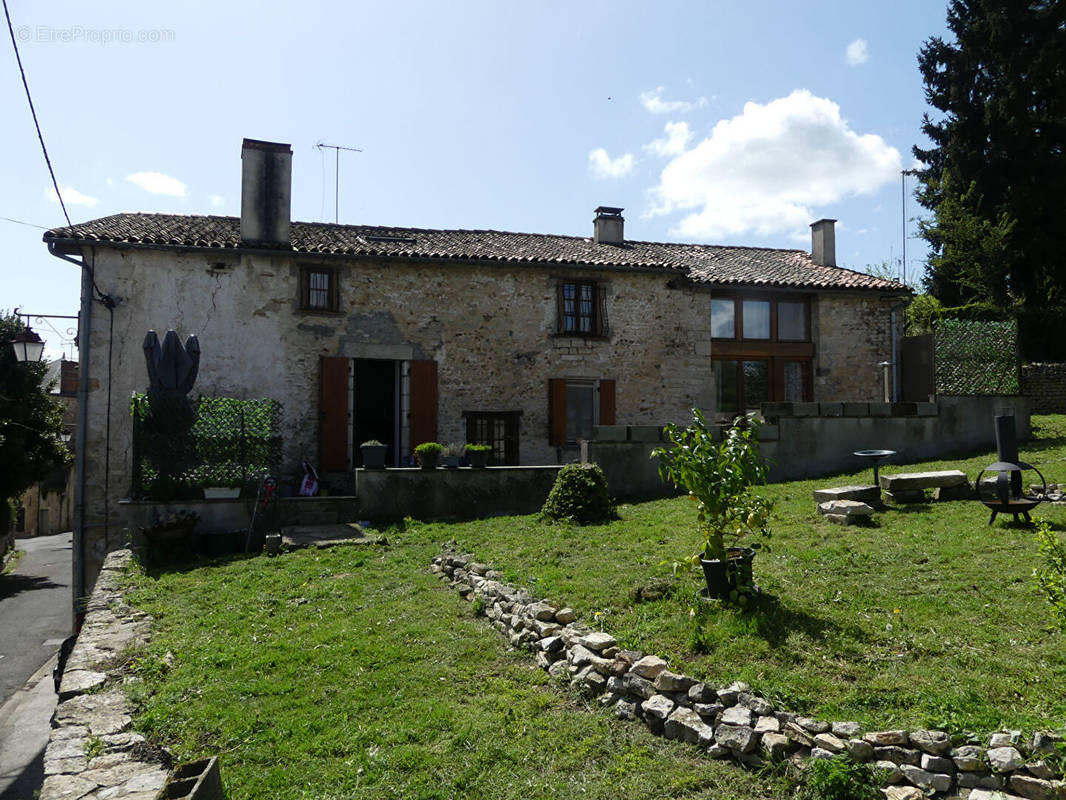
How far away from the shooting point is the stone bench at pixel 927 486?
952 centimetres

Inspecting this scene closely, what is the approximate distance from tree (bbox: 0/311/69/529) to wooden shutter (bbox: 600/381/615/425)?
15.3 m

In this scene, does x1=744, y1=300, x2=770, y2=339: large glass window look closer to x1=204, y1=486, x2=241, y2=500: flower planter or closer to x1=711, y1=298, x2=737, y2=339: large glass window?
x1=711, y1=298, x2=737, y2=339: large glass window

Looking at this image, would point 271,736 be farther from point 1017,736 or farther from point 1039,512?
point 1039,512

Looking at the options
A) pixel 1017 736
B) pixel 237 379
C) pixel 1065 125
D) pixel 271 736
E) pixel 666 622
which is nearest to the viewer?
pixel 1017 736

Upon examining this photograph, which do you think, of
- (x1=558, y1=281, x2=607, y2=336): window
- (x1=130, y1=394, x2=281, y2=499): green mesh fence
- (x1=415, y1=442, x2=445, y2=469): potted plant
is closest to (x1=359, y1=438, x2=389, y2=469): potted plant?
(x1=415, y1=442, x2=445, y2=469): potted plant

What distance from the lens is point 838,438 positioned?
43.6 feet

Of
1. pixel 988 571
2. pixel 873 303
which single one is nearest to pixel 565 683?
pixel 988 571

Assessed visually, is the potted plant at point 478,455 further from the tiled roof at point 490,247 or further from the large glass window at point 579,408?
the tiled roof at point 490,247

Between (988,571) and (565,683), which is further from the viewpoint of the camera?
(988,571)

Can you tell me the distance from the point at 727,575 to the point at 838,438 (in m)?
8.34

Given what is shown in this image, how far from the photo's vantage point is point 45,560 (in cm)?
2812

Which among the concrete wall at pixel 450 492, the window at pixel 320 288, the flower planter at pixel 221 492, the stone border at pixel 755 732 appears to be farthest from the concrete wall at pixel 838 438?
the stone border at pixel 755 732

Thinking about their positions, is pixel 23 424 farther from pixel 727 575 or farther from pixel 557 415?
pixel 727 575

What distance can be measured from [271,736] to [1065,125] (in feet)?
85.0
